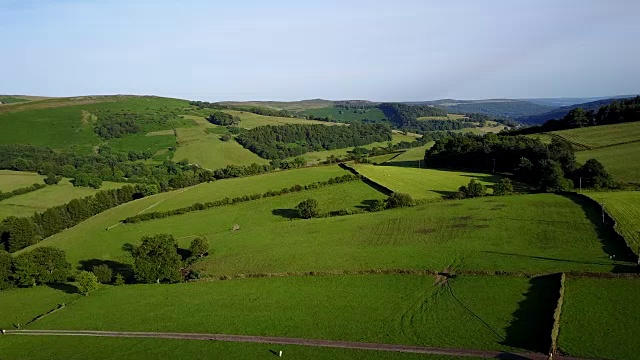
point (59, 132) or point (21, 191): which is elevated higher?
point (59, 132)

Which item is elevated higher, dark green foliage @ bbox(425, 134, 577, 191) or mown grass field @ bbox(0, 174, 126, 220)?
dark green foliage @ bbox(425, 134, 577, 191)

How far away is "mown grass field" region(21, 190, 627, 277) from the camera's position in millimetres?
48812

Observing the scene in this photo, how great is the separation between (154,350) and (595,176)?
71.6 m

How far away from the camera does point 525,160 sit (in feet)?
292

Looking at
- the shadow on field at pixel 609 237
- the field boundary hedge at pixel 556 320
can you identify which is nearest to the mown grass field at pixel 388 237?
the shadow on field at pixel 609 237

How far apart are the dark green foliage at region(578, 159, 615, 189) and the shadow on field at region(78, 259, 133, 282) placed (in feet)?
235

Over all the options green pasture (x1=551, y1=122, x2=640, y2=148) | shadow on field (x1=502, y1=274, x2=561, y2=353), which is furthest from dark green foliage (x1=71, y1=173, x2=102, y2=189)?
green pasture (x1=551, y1=122, x2=640, y2=148)

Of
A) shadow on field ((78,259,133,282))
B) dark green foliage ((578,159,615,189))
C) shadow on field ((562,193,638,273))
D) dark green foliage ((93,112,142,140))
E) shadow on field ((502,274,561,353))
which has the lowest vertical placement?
shadow on field ((78,259,133,282))

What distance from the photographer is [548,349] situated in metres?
31.6

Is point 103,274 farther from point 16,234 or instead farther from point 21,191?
point 21,191

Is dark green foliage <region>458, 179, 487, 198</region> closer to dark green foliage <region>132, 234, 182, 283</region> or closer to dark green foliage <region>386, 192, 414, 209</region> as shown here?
dark green foliage <region>386, 192, 414, 209</region>

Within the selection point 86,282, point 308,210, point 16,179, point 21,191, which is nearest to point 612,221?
point 308,210

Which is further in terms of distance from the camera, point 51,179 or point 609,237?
point 51,179

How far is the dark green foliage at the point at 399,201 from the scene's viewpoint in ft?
239
